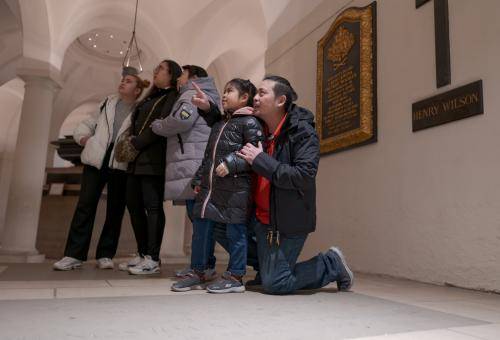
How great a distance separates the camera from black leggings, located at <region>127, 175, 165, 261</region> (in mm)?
2877

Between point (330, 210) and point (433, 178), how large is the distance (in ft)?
4.15

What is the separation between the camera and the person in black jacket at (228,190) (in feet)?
7.36

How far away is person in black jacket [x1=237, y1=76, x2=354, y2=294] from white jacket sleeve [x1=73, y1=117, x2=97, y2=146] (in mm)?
1615

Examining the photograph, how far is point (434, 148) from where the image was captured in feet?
9.53

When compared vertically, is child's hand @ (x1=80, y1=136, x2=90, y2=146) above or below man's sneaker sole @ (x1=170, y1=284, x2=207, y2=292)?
above

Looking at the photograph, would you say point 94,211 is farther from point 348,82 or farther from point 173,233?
point 173,233

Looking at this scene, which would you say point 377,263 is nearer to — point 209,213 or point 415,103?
point 415,103

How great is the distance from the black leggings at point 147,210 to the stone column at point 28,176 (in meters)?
3.50

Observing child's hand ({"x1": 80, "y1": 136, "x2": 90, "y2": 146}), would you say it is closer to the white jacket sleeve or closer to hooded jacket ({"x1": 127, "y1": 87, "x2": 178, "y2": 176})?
the white jacket sleeve

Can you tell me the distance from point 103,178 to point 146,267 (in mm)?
812

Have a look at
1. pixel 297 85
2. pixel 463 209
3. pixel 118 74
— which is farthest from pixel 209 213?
pixel 118 74

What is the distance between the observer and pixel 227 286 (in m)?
2.18

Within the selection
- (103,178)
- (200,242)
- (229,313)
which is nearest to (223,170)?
(200,242)

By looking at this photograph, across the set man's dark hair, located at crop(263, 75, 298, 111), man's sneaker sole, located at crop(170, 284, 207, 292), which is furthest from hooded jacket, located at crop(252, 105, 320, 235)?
man's sneaker sole, located at crop(170, 284, 207, 292)
